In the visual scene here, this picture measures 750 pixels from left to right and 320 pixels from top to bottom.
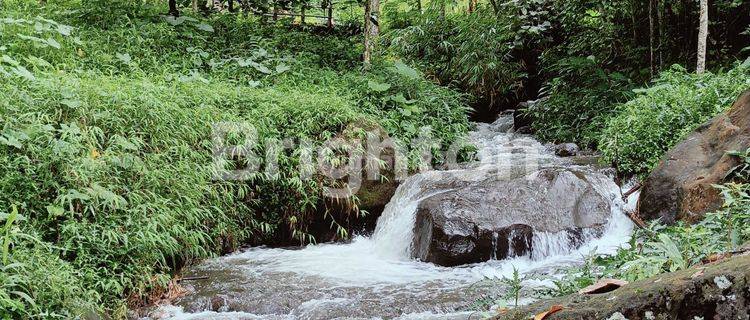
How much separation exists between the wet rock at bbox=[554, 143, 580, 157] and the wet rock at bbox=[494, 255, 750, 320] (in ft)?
24.0

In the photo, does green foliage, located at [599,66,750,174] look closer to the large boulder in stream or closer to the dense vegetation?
the dense vegetation

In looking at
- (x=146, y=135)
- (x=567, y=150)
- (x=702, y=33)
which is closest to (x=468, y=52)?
(x=567, y=150)

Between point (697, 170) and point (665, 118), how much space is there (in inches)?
69.7

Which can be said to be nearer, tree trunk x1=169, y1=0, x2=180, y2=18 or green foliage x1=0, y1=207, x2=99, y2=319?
green foliage x1=0, y1=207, x2=99, y2=319

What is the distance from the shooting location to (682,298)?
6.16 feet

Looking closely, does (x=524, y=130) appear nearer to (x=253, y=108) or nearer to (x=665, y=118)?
(x=665, y=118)

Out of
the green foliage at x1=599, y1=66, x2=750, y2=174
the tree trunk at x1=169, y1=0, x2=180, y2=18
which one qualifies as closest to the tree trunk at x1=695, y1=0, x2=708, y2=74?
the green foliage at x1=599, y1=66, x2=750, y2=174

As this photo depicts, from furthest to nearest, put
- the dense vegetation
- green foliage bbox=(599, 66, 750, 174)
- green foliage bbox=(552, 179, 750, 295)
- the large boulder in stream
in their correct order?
green foliage bbox=(599, 66, 750, 174) → the large boulder in stream → the dense vegetation → green foliage bbox=(552, 179, 750, 295)

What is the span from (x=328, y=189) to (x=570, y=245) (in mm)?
2864

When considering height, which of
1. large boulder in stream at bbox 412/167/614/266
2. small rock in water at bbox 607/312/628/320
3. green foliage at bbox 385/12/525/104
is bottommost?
large boulder in stream at bbox 412/167/614/266

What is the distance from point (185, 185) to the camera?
5848 mm

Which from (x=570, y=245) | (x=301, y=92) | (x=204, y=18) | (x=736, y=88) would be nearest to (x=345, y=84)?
(x=301, y=92)

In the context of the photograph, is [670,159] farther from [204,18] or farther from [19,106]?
[204,18]

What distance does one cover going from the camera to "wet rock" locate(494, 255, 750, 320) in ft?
5.88
